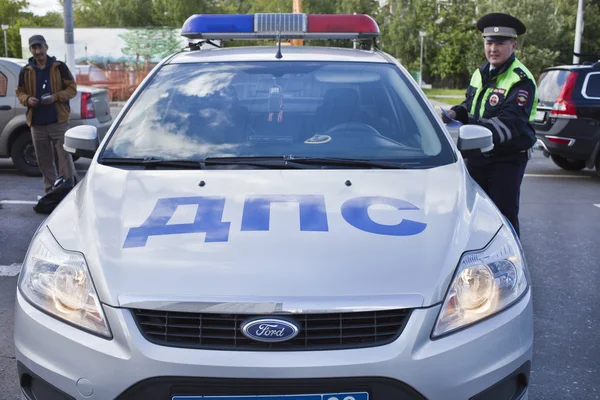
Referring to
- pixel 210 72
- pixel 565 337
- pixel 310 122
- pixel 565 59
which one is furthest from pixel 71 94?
pixel 565 59

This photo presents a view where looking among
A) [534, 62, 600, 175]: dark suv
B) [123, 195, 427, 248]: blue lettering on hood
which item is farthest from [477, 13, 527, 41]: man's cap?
[534, 62, 600, 175]: dark suv

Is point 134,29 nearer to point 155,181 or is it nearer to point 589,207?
point 589,207

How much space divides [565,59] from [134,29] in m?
27.3

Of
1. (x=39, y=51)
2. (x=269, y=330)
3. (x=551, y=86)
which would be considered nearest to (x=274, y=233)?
(x=269, y=330)

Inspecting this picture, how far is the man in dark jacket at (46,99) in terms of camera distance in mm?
7297

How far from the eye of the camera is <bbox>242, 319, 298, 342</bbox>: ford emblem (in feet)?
6.82

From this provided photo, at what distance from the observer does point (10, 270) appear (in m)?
5.16

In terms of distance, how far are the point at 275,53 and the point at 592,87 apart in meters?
7.09

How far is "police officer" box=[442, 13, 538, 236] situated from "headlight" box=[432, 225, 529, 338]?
184 cm

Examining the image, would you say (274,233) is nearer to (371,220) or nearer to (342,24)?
(371,220)

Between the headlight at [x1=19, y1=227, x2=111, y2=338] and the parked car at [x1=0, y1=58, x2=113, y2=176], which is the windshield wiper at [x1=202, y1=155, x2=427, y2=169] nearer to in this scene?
the headlight at [x1=19, y1=227, x2=111, y2=338]

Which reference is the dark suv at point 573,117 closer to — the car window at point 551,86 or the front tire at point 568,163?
the car window at point 551,86

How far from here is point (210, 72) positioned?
11.7 feet

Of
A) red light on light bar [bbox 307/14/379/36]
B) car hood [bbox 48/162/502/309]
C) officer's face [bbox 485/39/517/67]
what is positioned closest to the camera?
car hood [bbox 48/162/502/309]
